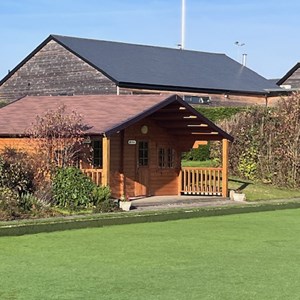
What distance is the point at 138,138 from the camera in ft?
82.9

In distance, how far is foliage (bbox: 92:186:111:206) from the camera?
69.8 ft

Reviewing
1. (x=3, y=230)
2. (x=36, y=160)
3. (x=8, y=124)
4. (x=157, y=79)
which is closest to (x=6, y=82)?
(x=157, y=79)

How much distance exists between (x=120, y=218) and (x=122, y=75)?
23336 mm

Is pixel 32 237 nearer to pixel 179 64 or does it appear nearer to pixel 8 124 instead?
pixel 8 124

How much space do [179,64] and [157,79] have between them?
600 centimetres

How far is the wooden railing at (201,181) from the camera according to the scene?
1061 inches

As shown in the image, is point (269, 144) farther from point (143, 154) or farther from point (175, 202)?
point (175, 202)

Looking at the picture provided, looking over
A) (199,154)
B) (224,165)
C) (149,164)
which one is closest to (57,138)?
(149,164)

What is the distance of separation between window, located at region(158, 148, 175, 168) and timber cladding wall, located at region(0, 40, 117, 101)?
14946mm

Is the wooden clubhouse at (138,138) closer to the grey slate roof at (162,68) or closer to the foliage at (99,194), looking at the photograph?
the foliage at (99,194)

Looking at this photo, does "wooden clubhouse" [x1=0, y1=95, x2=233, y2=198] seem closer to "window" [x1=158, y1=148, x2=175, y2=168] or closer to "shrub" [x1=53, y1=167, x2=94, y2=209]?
"window" [x1=158, y1=148, x2=175, y2=168]

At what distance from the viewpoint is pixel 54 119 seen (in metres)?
22.2

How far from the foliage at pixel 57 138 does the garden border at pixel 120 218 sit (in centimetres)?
280

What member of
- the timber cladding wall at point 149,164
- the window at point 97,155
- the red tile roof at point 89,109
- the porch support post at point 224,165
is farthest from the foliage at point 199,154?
the window at point 97,155
